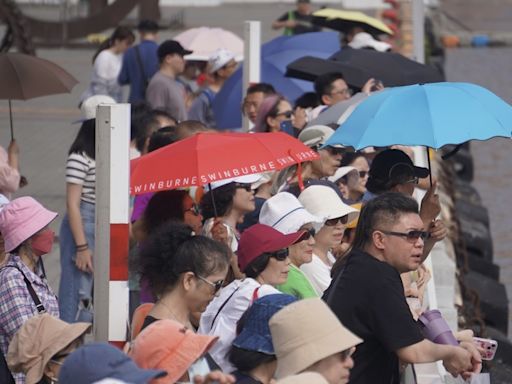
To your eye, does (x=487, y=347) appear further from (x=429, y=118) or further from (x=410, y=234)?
(x=429, y=118)

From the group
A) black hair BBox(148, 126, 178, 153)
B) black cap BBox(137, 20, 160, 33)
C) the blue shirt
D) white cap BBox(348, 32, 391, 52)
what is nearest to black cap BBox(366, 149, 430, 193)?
black hair BBox(148, 126, 178, 153)

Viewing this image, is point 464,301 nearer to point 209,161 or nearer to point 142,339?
point 209,161

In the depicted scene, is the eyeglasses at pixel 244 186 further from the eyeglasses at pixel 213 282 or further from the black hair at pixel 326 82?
the black hair at pixel 326 82

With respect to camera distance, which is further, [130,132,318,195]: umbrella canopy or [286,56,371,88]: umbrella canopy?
[286,56,371,88]: umbrella canopy

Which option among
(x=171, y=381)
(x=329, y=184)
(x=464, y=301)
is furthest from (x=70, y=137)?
(x=171, y=381)

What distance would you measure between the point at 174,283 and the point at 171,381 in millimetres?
1053

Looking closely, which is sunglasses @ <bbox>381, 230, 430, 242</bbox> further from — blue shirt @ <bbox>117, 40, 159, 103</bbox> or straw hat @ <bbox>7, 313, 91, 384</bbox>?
blue shirt @ <bbox>117, 40, 159, 103</bbox>

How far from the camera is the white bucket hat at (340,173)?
9844mm

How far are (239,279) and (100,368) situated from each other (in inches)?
84.6

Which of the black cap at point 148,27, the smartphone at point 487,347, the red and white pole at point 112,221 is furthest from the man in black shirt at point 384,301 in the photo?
the black cap at point 148,27

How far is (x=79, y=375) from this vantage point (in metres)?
4.93

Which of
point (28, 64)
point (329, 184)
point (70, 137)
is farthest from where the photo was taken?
point (70, 137)

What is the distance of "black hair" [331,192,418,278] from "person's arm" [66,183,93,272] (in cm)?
308

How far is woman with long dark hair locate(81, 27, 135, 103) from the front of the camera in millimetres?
15008
